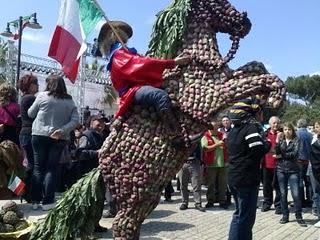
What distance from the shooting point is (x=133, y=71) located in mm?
2947

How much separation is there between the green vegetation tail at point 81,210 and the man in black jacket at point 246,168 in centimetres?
218

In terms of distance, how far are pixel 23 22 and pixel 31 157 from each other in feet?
33.7

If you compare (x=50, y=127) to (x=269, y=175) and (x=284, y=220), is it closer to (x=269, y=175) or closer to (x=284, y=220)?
(x=284, y=220)

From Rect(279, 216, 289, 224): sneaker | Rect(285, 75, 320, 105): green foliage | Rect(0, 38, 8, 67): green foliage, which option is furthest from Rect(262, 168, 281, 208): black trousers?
Rect(285, 75, 320, 105): green foliage

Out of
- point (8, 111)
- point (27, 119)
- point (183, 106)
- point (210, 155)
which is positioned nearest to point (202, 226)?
point (210, 155)

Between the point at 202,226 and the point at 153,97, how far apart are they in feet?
15.0

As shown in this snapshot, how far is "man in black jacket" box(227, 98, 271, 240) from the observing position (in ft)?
16.4

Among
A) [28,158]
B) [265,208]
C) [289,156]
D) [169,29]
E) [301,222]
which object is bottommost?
[301,222]

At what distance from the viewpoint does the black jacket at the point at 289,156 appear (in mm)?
7720

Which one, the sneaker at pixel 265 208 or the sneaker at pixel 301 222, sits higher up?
the sneaker at pixel 265 208

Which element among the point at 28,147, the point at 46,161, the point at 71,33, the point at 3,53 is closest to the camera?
the point at 71,33

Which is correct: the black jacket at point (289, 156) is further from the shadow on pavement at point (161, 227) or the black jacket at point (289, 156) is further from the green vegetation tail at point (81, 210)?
the green vegetation tail at point (81, 210)

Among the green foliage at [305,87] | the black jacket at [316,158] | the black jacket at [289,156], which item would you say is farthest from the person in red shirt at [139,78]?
the green foliage at [305,87]

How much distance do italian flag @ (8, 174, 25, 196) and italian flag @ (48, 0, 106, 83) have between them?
3.09m
